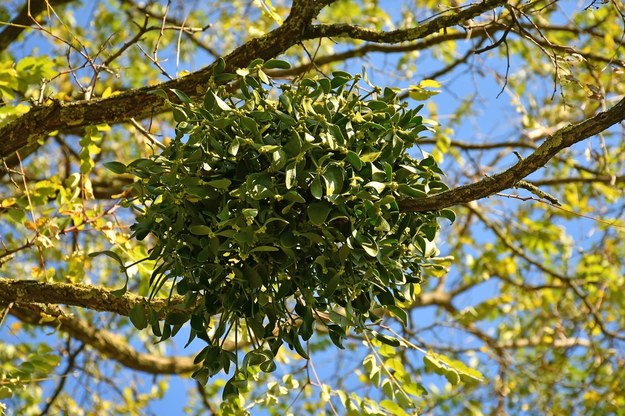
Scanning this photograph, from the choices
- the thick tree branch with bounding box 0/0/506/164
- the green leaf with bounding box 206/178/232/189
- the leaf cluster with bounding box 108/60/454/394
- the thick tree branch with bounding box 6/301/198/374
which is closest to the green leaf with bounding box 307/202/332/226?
the leaf cluster with bounding box 108/60/454/394

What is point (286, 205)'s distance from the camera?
4.89 ft

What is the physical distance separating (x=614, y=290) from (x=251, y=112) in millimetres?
3183

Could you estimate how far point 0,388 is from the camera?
7.07ft

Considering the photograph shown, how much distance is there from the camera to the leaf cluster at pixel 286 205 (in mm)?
1461

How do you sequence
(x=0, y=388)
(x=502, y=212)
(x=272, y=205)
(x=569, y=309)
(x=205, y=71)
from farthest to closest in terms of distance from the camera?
(x=569, y=309) → (x=502, y=212) → (x=0, y=388) → (x=205, y=71) → (x=272, y=205)

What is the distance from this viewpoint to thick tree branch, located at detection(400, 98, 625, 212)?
4.53 feet

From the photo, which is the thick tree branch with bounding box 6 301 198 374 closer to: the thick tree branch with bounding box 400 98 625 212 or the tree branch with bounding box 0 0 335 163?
the tree branch with bounding box 0 0 335 163

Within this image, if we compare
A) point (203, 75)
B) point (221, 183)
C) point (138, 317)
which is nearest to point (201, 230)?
point (221, 183)

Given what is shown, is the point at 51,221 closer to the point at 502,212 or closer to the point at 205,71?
the point at 205,71

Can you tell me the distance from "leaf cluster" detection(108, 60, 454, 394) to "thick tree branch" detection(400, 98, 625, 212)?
0.12ft

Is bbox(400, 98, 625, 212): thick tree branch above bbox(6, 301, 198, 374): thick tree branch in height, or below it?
below

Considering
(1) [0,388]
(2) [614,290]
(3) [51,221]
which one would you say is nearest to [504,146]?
(2) [614,290]

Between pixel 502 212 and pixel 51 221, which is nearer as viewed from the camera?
pixel 51 221

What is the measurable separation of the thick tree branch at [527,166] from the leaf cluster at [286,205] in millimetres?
36
